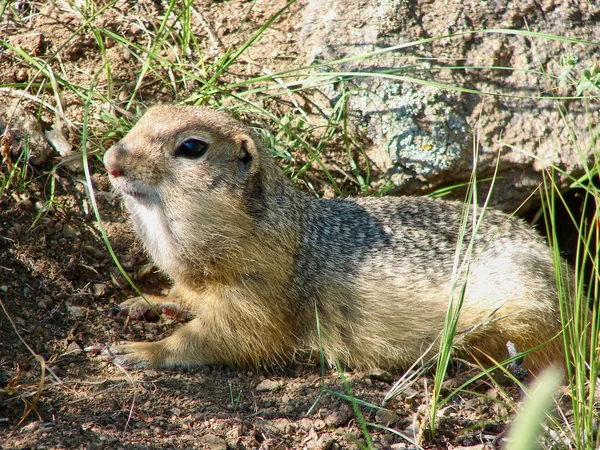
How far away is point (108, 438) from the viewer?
10.0 feet

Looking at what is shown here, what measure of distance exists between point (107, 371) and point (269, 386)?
95 centimetres

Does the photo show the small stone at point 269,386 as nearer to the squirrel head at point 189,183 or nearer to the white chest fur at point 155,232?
the squirrel head at point 189,183

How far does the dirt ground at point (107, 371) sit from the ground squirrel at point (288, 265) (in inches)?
8.5

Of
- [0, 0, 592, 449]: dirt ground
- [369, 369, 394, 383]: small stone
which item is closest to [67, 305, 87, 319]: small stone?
[0, 0, 592, 449]: dirt ground

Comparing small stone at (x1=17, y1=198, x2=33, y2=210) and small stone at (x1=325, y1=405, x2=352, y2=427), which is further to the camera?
small stone at (x1=17, y1=198, x2=33, y2=210)

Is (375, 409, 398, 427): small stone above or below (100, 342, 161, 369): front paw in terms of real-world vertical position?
below

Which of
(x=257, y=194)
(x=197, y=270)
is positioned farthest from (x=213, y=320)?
(x=257, y=194)

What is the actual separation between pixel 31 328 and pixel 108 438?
4.00 feet

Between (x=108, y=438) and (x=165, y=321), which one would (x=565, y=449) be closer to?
(x=108, y=438)

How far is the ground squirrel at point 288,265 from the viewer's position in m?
3.85

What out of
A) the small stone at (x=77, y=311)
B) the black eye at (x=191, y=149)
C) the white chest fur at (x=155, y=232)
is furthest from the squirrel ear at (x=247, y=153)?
the small stone at (x=77, y=311)

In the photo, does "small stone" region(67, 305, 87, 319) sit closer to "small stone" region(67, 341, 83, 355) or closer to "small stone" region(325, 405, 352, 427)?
"small stone" region(67, 341, 83, 355)

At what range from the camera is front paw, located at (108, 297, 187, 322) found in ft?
14.6

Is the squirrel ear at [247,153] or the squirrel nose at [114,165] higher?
the squirrel nose at [114,165]
